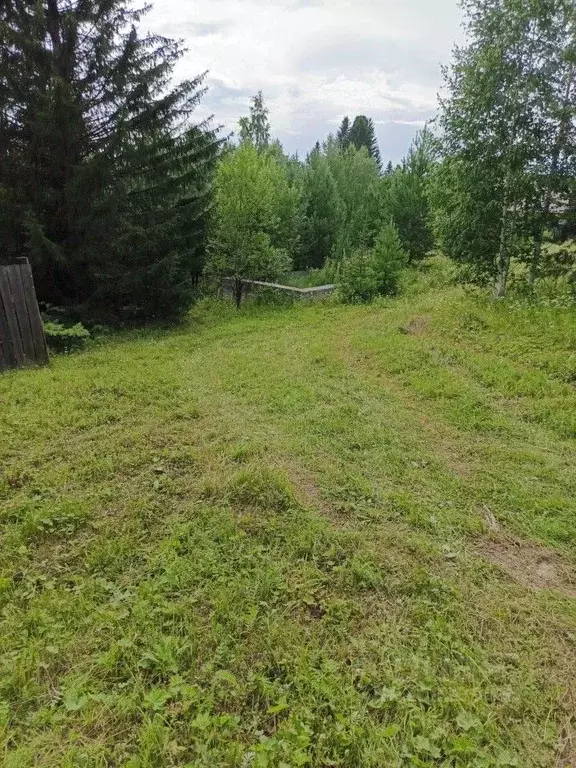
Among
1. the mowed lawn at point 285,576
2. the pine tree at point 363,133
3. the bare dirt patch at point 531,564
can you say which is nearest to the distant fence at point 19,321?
the mowed lawn at point 285,576

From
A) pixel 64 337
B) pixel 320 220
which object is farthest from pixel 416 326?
pixel 320 220

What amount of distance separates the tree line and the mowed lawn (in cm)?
411

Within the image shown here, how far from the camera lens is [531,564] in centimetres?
281

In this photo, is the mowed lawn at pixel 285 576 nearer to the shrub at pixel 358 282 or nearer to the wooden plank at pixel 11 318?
the wooden plank at pixel 11 318

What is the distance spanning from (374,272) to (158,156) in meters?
6.49

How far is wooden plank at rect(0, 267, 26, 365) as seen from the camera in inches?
241

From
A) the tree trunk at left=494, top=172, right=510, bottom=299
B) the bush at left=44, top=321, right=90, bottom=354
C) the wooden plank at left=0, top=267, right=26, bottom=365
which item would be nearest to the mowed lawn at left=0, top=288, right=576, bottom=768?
the wooden plank at left=0, top=267, right=26, bottom=365

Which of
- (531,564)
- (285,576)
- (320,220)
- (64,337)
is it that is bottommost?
(531,564)

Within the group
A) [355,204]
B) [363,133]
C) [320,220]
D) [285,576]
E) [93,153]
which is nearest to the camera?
[285,576]

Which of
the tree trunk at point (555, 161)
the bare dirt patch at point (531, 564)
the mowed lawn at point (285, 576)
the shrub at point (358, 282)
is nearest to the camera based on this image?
the mowed lawn at point (285, 576)

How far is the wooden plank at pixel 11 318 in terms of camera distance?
241 inches

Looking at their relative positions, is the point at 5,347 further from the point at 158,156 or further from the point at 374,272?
the point at 374,272

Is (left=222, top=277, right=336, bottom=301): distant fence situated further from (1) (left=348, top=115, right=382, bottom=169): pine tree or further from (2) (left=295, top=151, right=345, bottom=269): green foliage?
(1) (left=348, top=115, right=382, bottom=169): pine tree

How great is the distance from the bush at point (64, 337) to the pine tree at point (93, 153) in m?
0.94
